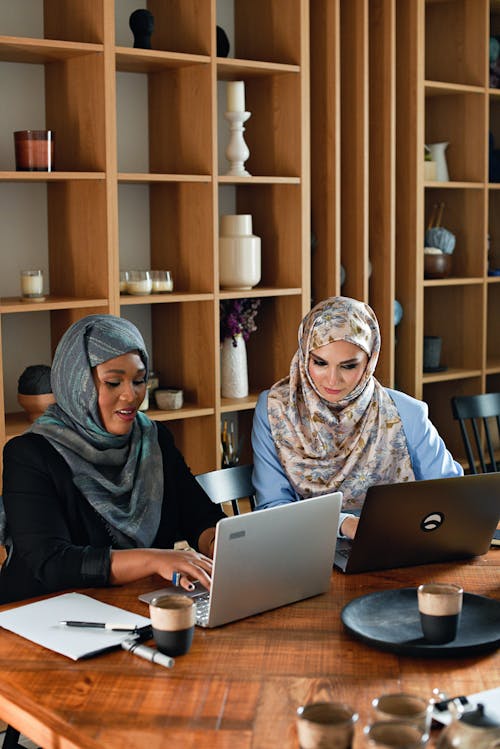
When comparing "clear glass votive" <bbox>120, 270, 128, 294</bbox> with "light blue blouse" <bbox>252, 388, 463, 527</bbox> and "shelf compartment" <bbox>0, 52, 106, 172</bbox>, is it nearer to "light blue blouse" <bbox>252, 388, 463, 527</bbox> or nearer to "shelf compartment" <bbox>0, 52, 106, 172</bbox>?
"shelf compartment" <bbox>0, 52, 106, 172</bbox>

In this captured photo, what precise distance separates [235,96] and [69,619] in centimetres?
242

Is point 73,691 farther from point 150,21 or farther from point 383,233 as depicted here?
point 383,233

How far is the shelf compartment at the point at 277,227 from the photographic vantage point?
3.93 m

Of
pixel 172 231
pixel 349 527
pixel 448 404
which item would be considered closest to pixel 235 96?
pixel 172 231

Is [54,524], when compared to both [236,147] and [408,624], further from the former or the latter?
[236,147]

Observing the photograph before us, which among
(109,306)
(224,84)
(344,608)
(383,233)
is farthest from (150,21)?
(344,608)

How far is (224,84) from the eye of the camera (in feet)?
13.4

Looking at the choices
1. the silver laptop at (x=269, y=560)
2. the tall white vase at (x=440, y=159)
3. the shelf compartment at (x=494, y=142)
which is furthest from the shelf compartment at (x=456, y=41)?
the silver laptop at (x=269, y=560)

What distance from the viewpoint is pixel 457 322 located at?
4.75m

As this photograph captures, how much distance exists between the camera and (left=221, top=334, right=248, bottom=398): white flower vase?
3.88 meters

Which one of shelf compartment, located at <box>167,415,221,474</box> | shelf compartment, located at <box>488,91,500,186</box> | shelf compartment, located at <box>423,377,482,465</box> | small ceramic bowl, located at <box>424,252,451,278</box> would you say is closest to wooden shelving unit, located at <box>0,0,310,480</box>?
shelf compartment, located at <box>167,415,221,474</box>

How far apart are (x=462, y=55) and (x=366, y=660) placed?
11.5 feet

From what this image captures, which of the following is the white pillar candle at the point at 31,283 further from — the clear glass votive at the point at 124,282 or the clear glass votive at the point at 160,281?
the clear glass votive at the point at 160,281

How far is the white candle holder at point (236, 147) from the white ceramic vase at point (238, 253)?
17cm
